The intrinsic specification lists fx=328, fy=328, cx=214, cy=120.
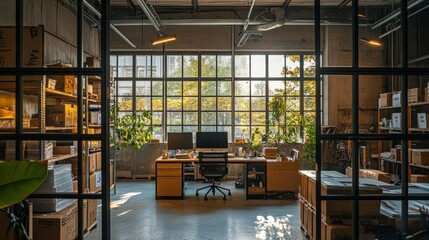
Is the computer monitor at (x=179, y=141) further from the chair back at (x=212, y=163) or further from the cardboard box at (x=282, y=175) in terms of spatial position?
the cardboard box at (x=282, y=175)

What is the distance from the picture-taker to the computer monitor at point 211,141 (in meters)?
7.46

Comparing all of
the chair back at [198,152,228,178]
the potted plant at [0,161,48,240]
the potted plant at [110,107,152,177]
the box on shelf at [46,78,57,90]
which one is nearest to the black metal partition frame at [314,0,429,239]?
the potted plant at [0,161,48,240]

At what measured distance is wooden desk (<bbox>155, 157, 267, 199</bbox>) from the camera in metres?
6.78

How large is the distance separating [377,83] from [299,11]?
301 centimetres

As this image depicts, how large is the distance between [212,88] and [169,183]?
13.1 feet

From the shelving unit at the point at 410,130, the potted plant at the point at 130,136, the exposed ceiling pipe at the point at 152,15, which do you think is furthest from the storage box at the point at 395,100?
the potted plant at the point at 130,136

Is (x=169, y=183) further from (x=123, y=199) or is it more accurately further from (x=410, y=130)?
(x=410, y=130)

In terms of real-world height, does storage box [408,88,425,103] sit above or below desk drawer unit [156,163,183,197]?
above

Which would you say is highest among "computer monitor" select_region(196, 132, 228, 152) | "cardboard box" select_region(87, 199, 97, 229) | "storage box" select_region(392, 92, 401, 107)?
"storage box" select_region(392, 92, 401, 107)

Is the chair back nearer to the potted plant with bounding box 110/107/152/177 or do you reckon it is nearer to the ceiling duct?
the potted plant with bounding box 110/107/152/177

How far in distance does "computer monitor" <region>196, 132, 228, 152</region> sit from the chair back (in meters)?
0.71

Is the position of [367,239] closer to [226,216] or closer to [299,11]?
[226,216]

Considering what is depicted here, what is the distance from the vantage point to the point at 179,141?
7316 mm

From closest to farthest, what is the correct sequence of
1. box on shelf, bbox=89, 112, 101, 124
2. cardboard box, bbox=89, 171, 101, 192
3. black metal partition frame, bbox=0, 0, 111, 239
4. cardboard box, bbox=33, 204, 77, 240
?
black metal partition frame, bbox=0, 0, 111, 239, cardboard box, bbox=33, 204, 77, 240, cardboard box, bbox=89, 171, 101, 192, box on shelf, bbox=89, 112, 101, 124
